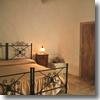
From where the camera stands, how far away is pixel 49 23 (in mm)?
5344

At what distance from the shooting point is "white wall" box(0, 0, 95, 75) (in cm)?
447

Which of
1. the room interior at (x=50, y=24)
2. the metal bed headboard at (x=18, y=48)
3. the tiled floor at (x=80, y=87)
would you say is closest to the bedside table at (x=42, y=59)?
the room interior at (x=50, y=24)

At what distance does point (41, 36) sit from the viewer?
5.17 m

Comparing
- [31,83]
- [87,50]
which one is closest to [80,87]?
[87,50]

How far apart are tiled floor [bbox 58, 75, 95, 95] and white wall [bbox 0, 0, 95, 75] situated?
608mm

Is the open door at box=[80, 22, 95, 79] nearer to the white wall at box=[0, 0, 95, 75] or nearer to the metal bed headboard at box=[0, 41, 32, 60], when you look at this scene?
the white wall at box=[0, 0, 95, 75]

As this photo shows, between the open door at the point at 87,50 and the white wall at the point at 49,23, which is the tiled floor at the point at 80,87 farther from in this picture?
the white wall at the point at 49,23

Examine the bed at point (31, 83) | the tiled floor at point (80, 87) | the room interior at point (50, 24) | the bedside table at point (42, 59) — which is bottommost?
the tiled floor at point (80, 87)

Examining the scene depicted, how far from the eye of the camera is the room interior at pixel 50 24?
447 centimetres

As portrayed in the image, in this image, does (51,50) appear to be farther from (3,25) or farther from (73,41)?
(3,25)

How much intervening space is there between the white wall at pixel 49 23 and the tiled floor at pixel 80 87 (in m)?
0.61

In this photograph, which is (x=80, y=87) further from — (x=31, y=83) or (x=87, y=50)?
(x=31, y=83)

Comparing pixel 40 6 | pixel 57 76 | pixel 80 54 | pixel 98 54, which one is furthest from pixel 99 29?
pixel 40 6

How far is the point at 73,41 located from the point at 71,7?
124 cm
